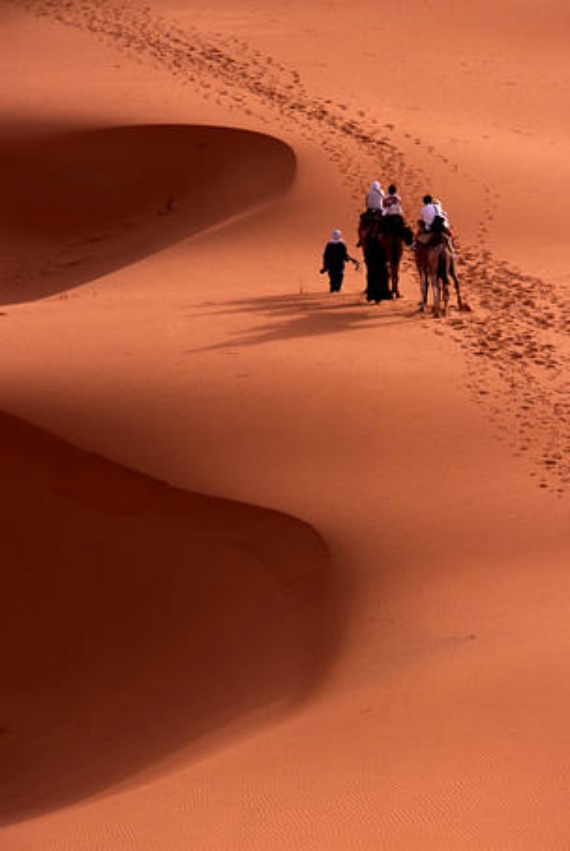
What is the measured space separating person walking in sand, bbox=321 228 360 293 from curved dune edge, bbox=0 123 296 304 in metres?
5.24

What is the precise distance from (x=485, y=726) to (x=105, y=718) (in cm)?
368

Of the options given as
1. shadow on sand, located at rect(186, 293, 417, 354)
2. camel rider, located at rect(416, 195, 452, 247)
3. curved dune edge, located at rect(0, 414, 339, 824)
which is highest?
camel rider, located at rect(416, 195, 452, 247)

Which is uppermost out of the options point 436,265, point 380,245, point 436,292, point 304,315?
point 380,245

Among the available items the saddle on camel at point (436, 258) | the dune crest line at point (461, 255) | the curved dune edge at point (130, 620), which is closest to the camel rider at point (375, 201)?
the saddle on camel at point (436, 258)

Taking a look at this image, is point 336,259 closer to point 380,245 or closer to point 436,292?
point 380,245

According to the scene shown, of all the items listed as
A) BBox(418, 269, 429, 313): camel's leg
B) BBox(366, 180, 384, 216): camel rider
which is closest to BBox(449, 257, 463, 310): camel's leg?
BBox(418, 269, 429, 313): camel's leg

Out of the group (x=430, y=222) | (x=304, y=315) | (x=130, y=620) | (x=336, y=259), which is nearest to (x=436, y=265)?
(x=430, y=222)

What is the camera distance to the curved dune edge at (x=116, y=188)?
29.5m

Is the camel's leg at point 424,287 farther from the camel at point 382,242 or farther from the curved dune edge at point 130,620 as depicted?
the curved dune edge at point 130,620

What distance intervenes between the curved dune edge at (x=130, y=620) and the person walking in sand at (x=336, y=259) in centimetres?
666

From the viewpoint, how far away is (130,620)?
1541 cm

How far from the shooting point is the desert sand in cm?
1115

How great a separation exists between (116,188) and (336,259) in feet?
29.2

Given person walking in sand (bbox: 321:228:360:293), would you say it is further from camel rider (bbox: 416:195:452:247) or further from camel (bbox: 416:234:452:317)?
camel rider (bbox: 416:195:452:247)
